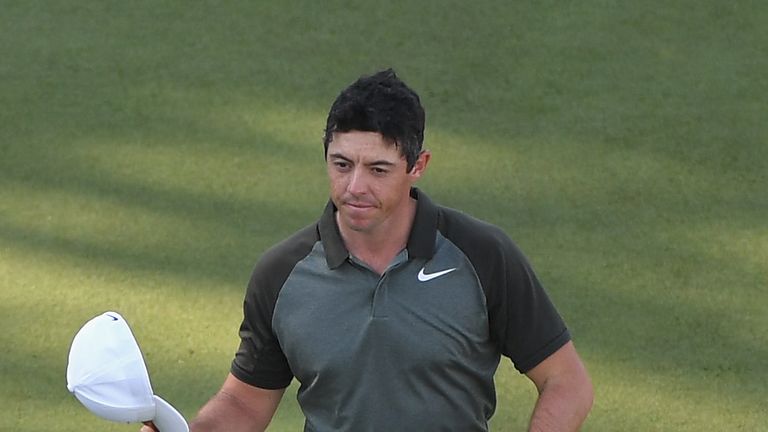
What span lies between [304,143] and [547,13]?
1192 mm

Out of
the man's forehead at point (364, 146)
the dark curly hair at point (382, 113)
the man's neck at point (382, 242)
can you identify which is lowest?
the man's neck at point (382, 242)

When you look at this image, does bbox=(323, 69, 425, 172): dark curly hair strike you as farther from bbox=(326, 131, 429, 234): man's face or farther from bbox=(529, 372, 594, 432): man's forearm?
bbox=(529, 372, 594, 432): man's forearm

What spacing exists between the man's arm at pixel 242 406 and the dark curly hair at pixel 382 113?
56 centimetres

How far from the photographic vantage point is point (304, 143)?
19.5ft

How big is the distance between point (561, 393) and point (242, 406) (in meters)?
0.64

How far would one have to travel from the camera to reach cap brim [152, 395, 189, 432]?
2846mm

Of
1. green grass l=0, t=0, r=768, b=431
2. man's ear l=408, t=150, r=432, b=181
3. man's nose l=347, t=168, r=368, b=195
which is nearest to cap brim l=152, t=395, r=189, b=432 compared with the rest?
man's nose l=347, t=168, r=368, b=195

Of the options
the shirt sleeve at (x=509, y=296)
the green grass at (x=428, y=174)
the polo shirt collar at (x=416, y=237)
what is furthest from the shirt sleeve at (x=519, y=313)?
the green grass at (x=428, y=174)

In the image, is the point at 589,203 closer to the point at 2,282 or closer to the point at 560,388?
the point at 2,282

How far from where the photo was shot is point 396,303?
3.07 meters

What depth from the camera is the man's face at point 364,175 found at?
2.98 meters

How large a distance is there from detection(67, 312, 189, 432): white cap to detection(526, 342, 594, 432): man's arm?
763mm

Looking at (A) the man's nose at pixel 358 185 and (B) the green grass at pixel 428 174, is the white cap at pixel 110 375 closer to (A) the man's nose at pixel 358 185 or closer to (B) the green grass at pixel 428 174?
(A) the man's nose at pixel 358 185

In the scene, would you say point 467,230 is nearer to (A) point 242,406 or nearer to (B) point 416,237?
(B) point 416,237
